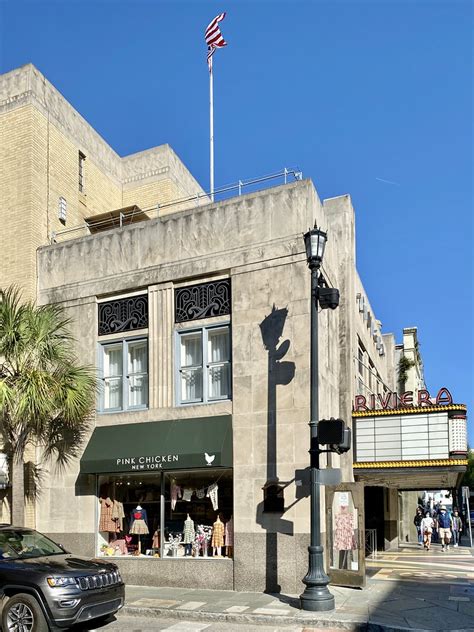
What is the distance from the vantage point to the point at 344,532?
14641 millimetres

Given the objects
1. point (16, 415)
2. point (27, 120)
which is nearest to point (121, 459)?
point (16, 415)

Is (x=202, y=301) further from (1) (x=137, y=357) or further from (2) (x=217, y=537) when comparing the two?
(2) (x=217, y=537)

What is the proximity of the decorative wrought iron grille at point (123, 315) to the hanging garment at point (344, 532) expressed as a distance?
6.44 meters

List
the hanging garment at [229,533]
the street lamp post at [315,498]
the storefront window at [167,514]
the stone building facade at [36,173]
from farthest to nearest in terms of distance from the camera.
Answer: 1. the stone building facade at [36,173]
2. the storefront window at [167,514]
3. the hanging garment at [229,533]
4. the street lamp post at [315,498]

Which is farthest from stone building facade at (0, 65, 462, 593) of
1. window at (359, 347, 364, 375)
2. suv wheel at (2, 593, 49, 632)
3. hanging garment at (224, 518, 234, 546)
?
suv wheel at (2, 593, 49, 632)

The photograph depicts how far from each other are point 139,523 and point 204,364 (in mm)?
3984

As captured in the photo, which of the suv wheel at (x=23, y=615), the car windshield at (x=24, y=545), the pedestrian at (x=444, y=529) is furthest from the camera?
the pedestrian at (x=444, y=529)

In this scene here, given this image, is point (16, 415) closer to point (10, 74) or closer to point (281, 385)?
point (281, 385)

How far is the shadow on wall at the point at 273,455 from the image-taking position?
14484mm

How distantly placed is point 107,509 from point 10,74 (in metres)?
12.3

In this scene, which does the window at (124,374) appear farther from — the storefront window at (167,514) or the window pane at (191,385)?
the storefront window at (167,514)

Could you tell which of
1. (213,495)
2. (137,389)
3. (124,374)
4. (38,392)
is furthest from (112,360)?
(213,495)

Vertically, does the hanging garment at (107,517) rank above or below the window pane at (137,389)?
below

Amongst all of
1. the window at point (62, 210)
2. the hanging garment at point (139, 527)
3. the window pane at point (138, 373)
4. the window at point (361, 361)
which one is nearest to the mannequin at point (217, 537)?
the hanging garment at point (139, 527)
